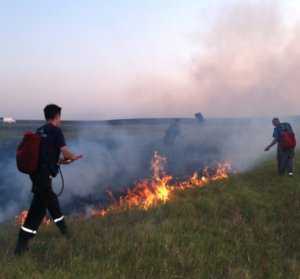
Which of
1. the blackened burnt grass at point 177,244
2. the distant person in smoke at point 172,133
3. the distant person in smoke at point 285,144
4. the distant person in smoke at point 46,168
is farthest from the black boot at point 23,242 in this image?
the distant person in smoke at point 172,133

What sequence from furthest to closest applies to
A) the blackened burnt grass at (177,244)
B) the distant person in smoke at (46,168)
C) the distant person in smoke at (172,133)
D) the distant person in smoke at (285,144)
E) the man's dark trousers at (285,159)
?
the distant person in smoke at (172,133)
the man's dark trousers at (285,159)
the distant person in smoke at (285,144)
the distant person in smoke at (46,168)
the blackened burnt grass at (177,244)

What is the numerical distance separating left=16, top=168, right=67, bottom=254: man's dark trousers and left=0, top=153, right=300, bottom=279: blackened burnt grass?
0.28m

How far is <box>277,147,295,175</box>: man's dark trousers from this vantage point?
1385 cm

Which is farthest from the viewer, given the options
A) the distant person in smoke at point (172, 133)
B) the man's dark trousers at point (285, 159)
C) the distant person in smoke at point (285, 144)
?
the distant person in smoke at point (172, 133)

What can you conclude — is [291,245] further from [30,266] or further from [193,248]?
[30,266]

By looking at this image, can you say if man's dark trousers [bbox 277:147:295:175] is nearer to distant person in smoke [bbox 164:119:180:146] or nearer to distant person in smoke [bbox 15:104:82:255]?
distant person in smoke [bbox 15:104:82:255]

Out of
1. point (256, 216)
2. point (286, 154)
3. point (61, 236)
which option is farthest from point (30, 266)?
point (286, 154)

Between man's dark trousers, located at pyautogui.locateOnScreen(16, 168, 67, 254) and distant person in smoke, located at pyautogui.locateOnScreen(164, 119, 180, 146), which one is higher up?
distant person in smoke, located at pyautogui.locateOnScreen(164, 119, 180, 146)

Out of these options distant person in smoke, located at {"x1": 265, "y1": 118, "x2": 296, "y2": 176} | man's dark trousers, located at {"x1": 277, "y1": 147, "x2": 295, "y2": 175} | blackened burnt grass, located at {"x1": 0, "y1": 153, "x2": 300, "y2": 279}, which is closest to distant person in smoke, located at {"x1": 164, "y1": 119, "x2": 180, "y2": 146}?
man's dark trousers, located at {"x1": 277, "y1": 147, "x2": 295, "y2": 175}

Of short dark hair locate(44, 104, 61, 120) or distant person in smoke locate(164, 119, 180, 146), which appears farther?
distant person in smoke locate(164, 119, 180, 146)

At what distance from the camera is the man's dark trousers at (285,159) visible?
545 inches

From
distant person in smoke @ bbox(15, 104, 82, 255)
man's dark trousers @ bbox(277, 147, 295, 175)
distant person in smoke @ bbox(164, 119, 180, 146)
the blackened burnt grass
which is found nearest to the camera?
Result: the blackened burnt grass

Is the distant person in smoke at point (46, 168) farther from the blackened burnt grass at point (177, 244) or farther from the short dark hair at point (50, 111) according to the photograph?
the blackened burnt grass at point (177, 244)

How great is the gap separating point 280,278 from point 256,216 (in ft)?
11.1
